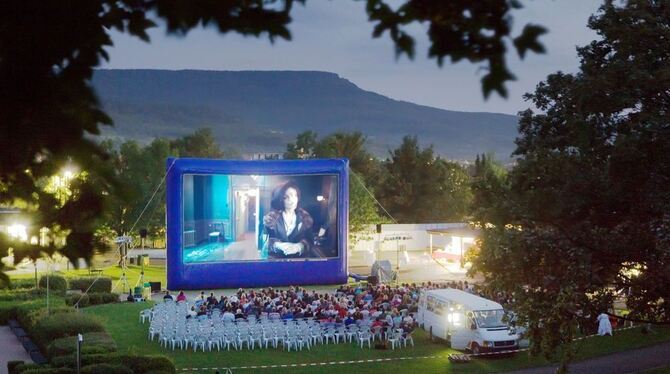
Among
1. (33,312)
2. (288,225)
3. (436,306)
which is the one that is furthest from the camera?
(288,225)

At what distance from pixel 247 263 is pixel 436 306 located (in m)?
17.4

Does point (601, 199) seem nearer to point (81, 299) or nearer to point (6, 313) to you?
point (6, 313)

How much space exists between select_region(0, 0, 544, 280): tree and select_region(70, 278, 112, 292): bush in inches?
1468

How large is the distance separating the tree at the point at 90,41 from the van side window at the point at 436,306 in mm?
22506

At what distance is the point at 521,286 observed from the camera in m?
14.9

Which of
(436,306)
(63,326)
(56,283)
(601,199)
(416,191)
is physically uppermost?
(416,191)

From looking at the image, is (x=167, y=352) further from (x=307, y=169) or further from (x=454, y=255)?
(x=454, y=255)

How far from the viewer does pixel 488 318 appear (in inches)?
938

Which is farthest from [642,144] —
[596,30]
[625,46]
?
[596,30]

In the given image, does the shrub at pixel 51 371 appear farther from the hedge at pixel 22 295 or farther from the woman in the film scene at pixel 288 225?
the woman in the film scene at pixel 288 225

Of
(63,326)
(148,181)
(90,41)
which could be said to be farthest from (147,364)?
(148,181)

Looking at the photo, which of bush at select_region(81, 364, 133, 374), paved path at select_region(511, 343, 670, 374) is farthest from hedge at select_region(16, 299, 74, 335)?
paved path at select_region(511, 343, 670, 374)

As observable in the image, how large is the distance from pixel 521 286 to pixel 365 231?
2006 inches

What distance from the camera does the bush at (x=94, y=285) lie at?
39.3m
